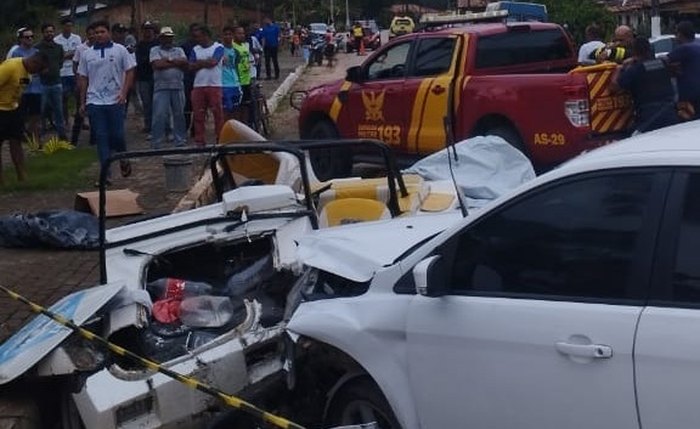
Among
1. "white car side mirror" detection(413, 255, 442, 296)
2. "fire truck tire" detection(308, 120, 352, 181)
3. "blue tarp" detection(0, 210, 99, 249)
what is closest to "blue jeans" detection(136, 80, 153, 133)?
"fire truck tire" detection(308, 120, 352, 181)

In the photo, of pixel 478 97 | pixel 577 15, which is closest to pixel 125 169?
pixel 478 97

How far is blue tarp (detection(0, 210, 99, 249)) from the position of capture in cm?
1041

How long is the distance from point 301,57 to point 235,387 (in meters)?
50.6

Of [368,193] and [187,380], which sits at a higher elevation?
[368,193]

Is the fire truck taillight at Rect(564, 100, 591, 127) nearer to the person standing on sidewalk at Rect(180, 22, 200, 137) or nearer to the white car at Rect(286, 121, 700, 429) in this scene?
the person standing on sidewalk at Rect(180, 22, 200, 137)

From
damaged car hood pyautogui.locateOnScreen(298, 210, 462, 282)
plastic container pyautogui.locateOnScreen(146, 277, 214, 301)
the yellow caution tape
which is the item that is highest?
damaged car hood pyautogui.locateOnScreen(298, 210, 462, 282)

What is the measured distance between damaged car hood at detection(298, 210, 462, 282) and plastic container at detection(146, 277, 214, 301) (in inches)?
35.1

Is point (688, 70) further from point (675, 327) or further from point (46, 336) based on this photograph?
point (675, 327)

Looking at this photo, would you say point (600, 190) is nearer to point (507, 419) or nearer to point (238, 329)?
point (507, 419)

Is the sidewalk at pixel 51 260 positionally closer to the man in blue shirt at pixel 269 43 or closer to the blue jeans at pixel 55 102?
the blue jeans at pixel 55 102

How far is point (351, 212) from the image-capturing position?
25.6ft

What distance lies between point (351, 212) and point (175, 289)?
5.26 feet

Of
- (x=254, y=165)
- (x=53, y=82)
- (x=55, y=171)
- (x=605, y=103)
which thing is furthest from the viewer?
(x=53, y=82)

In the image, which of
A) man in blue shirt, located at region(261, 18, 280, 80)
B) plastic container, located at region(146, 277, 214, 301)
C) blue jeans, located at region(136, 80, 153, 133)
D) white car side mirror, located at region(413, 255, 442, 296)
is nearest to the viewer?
white car side mirror, located at region(413, 255, 442, 296)
